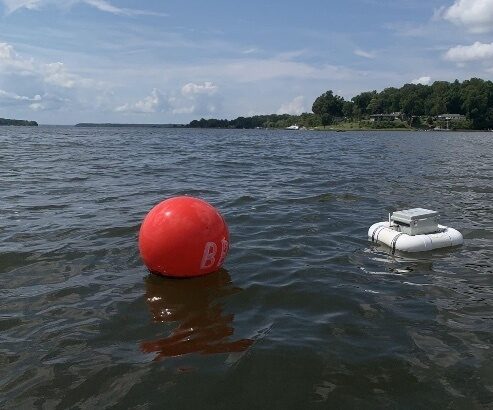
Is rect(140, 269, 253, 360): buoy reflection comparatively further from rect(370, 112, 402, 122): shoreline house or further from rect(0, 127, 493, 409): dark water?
rect(370, 112, 402, 122): shoreline house

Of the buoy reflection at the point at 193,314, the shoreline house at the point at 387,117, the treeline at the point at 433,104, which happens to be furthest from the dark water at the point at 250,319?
the shoreline house at the point at 387,117

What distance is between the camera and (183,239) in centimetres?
742

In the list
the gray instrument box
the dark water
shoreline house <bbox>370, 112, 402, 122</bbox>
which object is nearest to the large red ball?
the dark water

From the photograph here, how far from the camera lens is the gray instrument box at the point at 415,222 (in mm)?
10188

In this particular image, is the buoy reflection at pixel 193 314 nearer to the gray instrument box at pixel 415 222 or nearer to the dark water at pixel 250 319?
the dark water at pixel 250 319

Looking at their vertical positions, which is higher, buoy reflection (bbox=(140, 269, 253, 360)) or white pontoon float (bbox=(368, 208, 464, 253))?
white pontoon float (bbox=(368, 208, 464, 253))

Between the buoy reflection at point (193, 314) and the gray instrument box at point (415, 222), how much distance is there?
14.1 feet

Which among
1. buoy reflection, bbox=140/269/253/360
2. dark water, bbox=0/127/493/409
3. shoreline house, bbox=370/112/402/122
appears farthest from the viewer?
shoreline house, bbox=370/112/402/122

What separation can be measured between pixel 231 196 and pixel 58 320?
34.9 feet

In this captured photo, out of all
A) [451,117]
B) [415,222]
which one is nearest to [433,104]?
[451,117]

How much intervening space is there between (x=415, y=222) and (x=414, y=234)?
10.6 inches

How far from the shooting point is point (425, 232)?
33.9 feet

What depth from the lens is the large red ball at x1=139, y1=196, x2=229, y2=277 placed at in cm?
746

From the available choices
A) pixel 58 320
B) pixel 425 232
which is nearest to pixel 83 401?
pixel 58 320
